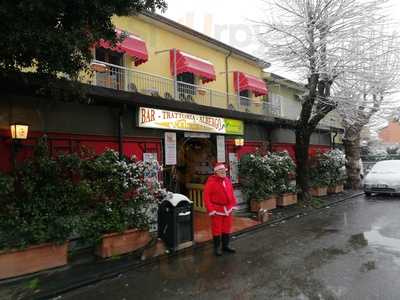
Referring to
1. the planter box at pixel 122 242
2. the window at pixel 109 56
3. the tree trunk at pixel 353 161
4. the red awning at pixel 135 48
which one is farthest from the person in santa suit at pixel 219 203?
the tree trunk at pixel 353 161

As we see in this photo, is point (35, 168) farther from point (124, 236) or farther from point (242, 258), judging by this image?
point (242, 258)

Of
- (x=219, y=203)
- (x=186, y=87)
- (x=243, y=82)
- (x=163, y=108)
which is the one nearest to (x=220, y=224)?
(x=219, y=203)

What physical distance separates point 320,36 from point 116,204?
9.93 metres

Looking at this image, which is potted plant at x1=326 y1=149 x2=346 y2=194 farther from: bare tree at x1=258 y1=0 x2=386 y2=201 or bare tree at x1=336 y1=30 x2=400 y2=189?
bare tree at x1=258 y1=0 x2=386 y2=201

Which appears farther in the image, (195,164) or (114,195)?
(195,164)

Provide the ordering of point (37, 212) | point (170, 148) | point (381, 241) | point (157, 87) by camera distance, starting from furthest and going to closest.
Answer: point (157, 87) < point (170, 148) < point (381, 241) < point (37, 212)

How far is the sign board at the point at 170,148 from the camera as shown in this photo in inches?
403

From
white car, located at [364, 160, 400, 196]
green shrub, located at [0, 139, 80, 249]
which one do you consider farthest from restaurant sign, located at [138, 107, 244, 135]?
white car, located at [364, 160, 400, 196]

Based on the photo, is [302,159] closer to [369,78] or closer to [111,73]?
[369,78]

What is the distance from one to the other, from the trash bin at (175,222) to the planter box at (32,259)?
2118 millimetres

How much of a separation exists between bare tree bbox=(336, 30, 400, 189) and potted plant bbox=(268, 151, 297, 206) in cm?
333

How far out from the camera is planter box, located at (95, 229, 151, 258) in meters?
7.16

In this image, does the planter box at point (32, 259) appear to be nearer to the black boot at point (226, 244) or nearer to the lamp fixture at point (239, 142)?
the black boot at point (226, 244)

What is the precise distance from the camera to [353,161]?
19.5 metres
